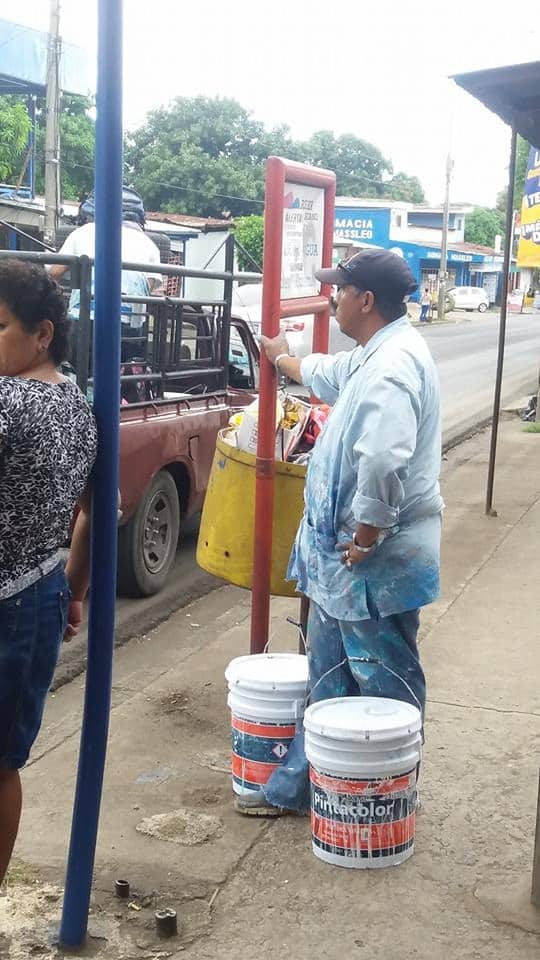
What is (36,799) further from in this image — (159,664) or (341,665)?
(159,664)

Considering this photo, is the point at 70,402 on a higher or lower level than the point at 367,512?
higher

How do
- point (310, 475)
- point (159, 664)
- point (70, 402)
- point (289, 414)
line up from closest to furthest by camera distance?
1. point (70, 402)
2. point (310, 475)
3. point (289, 414)
4. point (159, 664)

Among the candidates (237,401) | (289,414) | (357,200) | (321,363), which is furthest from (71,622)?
(357,200)

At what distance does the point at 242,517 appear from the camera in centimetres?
447

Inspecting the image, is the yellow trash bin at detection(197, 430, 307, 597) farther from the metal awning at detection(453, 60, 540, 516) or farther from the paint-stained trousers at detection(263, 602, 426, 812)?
the metal awning at detection(453, 60, 540, 516)

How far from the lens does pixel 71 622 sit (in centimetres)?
310

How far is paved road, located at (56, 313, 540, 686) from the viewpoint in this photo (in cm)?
634

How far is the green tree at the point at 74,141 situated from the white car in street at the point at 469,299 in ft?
96.5

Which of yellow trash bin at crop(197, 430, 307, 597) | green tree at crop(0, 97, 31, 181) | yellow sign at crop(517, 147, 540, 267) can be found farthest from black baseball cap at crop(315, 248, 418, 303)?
green tree at crop(0, 97, 31, 181)

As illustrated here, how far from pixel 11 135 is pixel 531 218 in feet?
46.6

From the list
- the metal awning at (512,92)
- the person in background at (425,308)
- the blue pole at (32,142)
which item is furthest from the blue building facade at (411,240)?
the metal awning at (512,92)

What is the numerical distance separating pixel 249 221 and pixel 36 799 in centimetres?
3823

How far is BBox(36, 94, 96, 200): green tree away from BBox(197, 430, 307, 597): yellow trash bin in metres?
27.6

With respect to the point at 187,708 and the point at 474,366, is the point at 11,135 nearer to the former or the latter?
the point at 474,366
